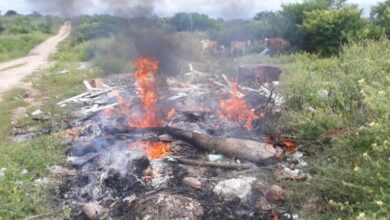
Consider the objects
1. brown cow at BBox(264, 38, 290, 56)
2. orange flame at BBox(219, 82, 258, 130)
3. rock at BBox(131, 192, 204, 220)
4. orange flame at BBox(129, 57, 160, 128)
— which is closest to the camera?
rock at BBox(131, 192, 204, 220)

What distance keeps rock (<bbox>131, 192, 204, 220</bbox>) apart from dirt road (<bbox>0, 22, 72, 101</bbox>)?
850 centimetres

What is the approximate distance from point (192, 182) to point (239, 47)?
13.8 metres

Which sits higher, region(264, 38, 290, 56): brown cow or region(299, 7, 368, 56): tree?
region(299, 7, 368, 56): tree

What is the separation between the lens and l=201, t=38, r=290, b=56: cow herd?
1827cm

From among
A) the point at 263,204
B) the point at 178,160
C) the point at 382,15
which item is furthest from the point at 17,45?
the point at 263,204

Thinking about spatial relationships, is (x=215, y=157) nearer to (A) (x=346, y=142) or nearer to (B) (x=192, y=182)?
(B) (x=192, y=182)

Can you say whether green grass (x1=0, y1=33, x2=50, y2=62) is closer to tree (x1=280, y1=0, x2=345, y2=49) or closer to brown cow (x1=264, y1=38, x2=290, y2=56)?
brown cow (x1=264, y1=38, x2=290, y2=56)

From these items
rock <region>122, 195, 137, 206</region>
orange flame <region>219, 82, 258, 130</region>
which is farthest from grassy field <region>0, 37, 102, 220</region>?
orange flame <region>219, 82, 258, 130</region>

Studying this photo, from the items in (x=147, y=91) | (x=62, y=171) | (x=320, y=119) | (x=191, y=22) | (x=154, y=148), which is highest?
(x=191, y=22)

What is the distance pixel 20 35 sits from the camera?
1401 inches

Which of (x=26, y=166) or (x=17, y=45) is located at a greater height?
(x=26, y=166)

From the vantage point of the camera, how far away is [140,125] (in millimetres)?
8156

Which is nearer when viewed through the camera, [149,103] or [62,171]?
[62,171]

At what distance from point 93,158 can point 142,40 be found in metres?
5.27
